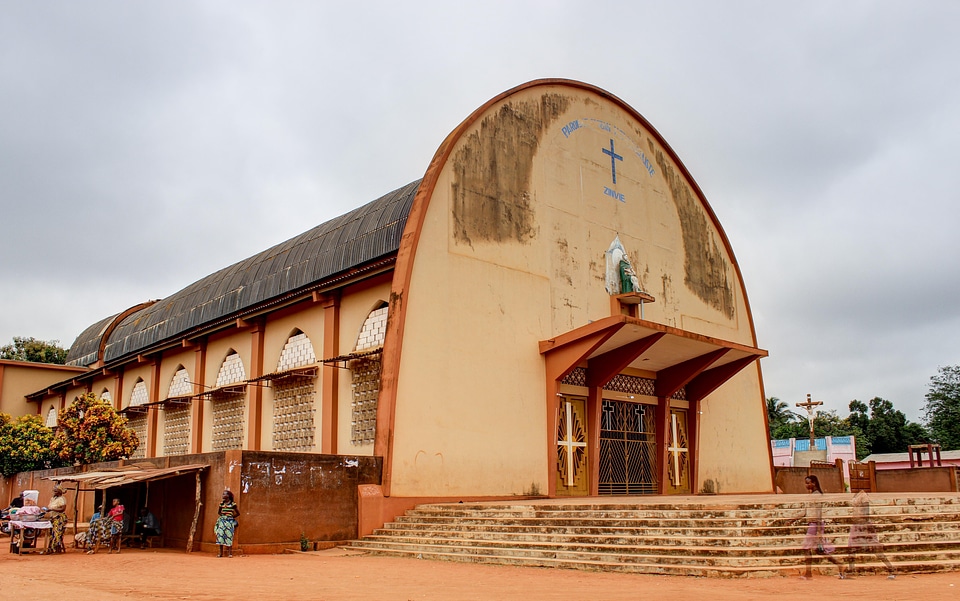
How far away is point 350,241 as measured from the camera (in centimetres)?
1820

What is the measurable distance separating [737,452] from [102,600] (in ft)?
57.4

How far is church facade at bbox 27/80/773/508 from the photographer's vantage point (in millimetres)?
15273

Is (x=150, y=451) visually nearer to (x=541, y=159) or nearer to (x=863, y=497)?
(x=541, y=159)

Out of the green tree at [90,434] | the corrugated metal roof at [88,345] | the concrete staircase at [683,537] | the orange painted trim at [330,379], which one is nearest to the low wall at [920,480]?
the concrete staircase at [683,537]

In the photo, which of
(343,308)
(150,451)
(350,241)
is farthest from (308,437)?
(150,451)

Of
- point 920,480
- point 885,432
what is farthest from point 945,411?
point 920,480

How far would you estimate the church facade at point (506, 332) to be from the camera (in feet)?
50.1

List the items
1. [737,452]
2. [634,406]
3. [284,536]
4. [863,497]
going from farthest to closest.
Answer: [737,452] < [634,406] < [284,536] < [863,497]

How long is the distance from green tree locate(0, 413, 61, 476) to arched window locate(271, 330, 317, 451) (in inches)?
354

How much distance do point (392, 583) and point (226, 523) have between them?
13.8ft

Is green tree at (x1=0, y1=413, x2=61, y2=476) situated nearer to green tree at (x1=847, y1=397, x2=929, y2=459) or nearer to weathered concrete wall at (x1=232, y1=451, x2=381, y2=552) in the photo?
weathered concrete wall at (x1=232, y1=451, x2=381, y2=552)

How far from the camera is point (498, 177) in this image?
674 inches

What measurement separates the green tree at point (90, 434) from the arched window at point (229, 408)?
7.09 feet

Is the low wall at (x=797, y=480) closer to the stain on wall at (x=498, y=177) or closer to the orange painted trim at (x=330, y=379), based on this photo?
the stain on wall at (x=498, y=177)
